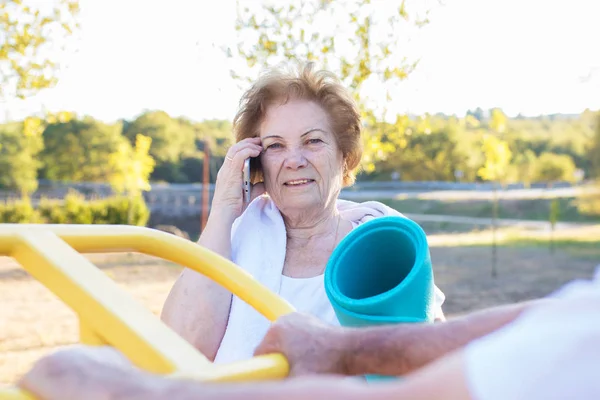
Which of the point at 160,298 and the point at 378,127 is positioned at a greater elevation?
the point at 378,127

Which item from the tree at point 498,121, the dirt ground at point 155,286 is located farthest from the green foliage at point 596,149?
the tree at point 498,121

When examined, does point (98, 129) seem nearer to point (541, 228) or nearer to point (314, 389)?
point (541, 228)

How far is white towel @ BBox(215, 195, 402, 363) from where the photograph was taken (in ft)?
7.11

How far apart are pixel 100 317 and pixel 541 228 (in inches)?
956

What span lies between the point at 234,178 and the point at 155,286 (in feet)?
24.1

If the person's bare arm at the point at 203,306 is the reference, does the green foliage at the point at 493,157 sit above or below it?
below

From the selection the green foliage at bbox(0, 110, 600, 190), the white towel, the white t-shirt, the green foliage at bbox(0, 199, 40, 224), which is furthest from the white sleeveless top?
the green foliage at bbox(0, 110, 600, 190)

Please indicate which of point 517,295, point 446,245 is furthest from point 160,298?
point 446,245

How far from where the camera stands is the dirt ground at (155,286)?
596cm

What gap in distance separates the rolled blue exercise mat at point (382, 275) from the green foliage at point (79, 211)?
15.6m

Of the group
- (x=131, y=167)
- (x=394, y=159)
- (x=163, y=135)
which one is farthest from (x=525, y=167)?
(x=131, y=167)

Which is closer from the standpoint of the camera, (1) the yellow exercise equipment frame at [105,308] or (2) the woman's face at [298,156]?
(1) the yellow exercise equipment frame at [105,308]

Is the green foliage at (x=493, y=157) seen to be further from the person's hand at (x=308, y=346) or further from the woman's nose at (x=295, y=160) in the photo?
the person's hand at (x=308, y=346)

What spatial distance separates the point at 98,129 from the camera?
1626 inches
